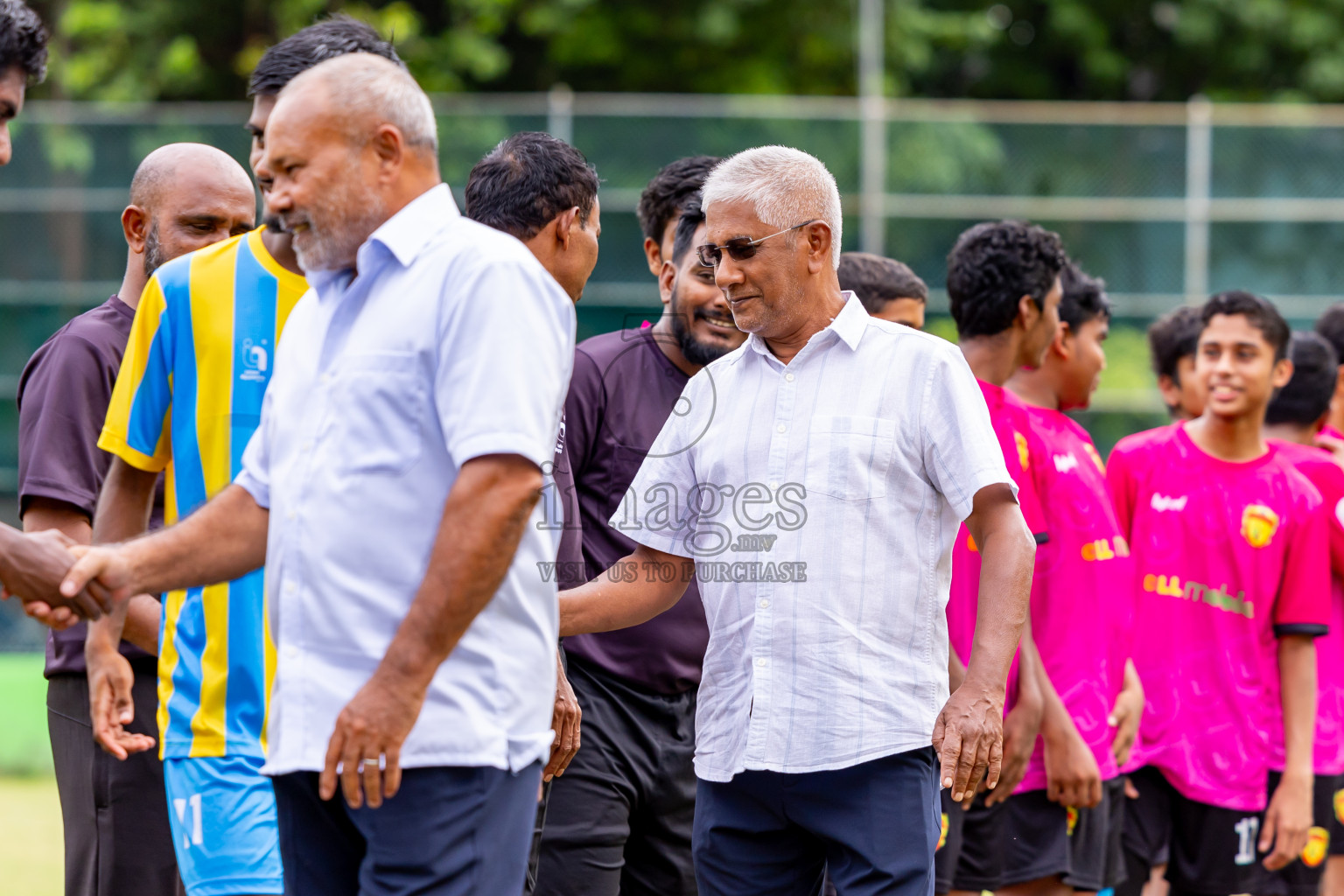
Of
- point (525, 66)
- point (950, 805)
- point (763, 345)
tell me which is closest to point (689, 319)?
point (763, 345)

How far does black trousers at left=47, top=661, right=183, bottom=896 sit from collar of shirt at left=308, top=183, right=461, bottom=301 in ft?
5.59

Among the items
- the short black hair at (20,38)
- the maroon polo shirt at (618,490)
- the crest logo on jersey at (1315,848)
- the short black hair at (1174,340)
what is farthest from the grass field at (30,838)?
the short black hair at (1174,340)

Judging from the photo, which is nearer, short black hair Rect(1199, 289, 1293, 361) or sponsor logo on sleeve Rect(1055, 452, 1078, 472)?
sponsor logo on sleeve Rect(1055, 452, 1078, 472)

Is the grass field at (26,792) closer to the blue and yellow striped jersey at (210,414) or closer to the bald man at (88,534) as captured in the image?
the bald man at (88,534)

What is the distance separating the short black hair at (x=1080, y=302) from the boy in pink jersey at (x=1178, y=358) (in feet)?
3.81

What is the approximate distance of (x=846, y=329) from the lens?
3424 mm

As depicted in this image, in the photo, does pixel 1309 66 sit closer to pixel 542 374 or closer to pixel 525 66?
pixel 525 66

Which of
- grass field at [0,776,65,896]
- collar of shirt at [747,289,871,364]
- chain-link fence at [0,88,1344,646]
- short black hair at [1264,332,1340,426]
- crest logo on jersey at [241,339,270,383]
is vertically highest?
chain-link fence at [0,88,1344,646]

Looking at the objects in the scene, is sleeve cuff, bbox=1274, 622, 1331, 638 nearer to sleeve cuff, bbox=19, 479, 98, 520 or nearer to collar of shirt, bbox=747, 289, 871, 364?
collar of shirt, bbox=747, 289, 871, 364

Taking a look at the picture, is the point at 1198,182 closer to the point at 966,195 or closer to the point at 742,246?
the point at 966,195

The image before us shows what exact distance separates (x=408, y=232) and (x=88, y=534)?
1.49 metres

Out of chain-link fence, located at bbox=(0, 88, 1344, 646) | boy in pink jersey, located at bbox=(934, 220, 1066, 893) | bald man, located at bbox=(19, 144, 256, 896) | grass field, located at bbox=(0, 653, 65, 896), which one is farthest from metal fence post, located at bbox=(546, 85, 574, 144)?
bald man, located at bbox=(19, 144, 256, 896)

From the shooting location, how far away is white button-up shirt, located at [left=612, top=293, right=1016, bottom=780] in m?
3.26

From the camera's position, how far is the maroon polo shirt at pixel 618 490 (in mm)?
4184
